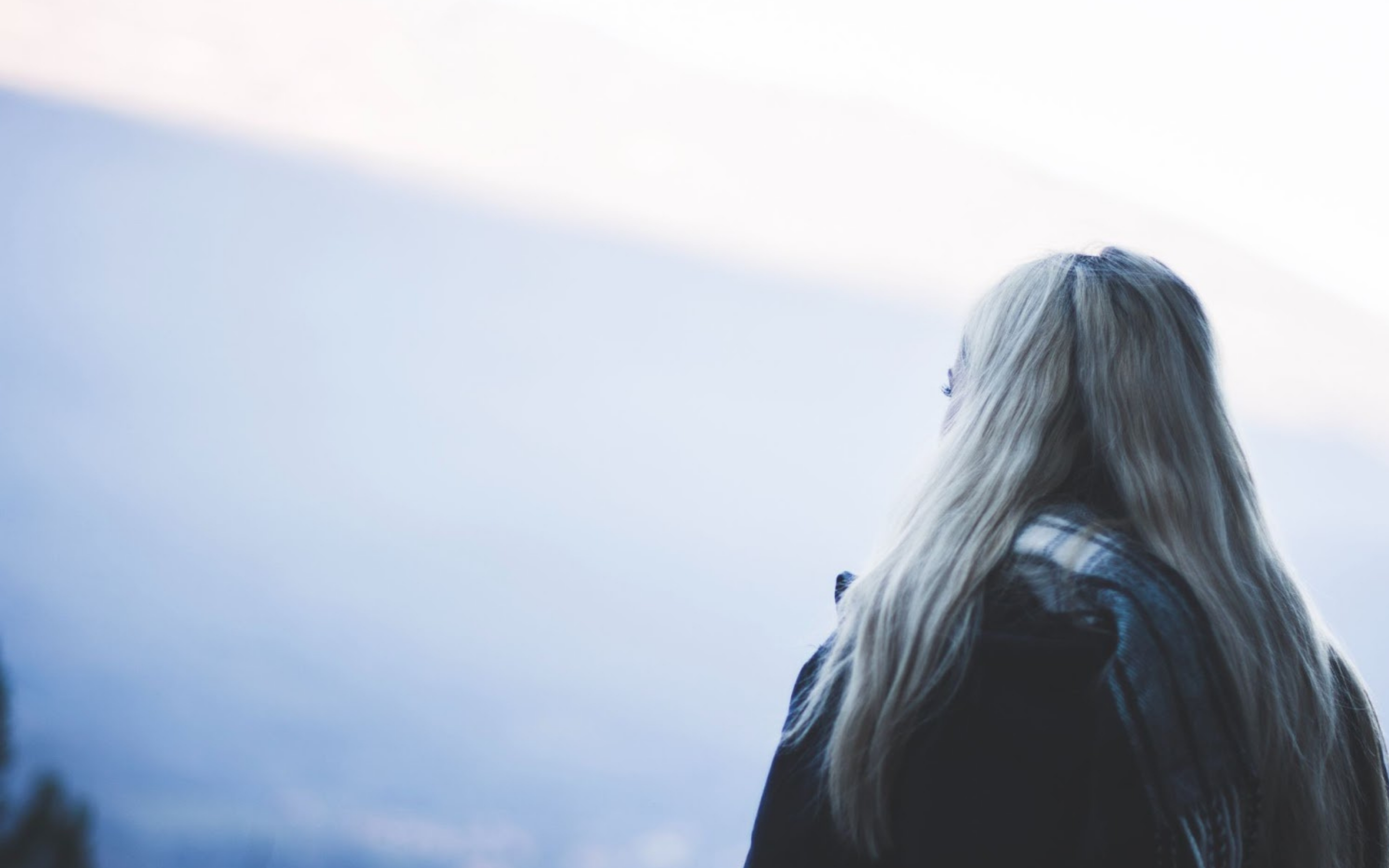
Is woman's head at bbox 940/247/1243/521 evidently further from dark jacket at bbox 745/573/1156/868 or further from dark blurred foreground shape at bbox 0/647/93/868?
dark blurred foreground shape at bbox 0/647/93/868

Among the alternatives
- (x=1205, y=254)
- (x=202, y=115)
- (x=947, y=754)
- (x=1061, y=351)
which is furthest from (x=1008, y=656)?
(x=202, y=115)

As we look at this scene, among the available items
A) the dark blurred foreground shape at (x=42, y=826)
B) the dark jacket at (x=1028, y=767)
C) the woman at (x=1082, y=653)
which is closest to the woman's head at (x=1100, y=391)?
the woman at (x=1082, y=653)

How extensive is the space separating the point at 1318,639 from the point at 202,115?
202 centimetres

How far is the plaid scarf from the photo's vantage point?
700mm

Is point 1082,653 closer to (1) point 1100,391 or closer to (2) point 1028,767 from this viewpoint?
(2) point 1028,767

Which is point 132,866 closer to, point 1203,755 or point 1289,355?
point 1203,755

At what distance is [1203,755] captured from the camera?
2.37 feet

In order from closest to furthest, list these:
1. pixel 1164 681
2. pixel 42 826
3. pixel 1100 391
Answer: pixel 1164 681
pixel 1100 391
pixel 42 826

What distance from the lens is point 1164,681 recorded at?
708 millimetres

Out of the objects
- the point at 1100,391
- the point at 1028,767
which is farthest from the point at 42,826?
the point at 1100,391

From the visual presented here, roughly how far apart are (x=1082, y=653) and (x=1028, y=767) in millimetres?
92

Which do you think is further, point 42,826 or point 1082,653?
point 42,826

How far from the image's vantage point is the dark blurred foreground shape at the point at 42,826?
1562 mm

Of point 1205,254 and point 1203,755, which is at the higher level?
point 1205,254
